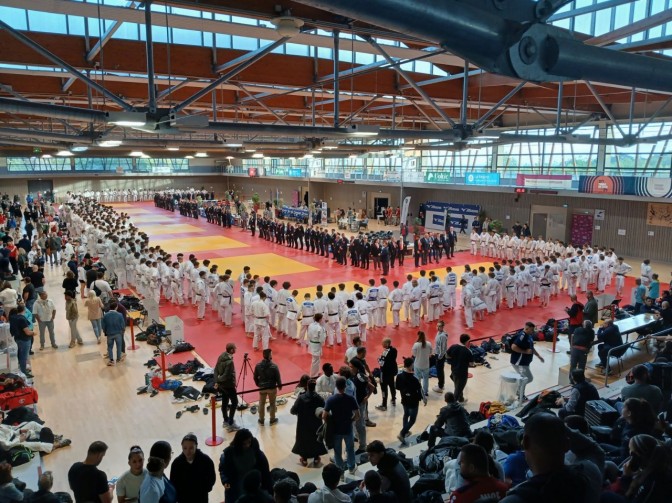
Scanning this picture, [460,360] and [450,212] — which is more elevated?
[450,212]

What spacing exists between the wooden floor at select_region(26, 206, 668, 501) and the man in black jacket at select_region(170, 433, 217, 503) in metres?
1.66

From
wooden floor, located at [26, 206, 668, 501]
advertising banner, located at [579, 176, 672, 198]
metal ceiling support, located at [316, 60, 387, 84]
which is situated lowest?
wooden floor, located at [26, 206, 668, 501]

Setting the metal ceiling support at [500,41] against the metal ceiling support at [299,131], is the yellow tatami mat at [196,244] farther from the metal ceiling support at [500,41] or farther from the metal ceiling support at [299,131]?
the metal ceiling support at [500,41]

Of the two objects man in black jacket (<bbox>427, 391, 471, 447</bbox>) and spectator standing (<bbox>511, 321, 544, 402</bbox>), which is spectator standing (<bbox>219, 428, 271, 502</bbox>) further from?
spectator standing (<bbox>511, 321, 544, 402</bbox>)

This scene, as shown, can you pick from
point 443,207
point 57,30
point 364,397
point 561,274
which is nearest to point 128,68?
point 57,30

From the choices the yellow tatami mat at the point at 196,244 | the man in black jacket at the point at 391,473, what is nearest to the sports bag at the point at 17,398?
the man in black jacket at the point at 391,473

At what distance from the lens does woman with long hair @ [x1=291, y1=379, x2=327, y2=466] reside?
6.84 metres

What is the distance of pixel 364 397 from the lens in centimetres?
→ 758

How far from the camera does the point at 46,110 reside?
6879 millimetres

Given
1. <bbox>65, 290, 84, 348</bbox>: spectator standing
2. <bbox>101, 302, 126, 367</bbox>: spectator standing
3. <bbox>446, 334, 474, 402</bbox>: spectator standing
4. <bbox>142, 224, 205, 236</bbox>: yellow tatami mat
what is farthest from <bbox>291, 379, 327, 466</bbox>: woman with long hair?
<bbox>142, 224, 205, 236</bbox>: yellow tatami mat

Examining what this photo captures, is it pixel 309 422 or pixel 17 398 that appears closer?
pixel 309 422

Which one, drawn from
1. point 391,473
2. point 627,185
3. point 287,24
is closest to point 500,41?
point 391,473

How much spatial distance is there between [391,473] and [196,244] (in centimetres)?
2477

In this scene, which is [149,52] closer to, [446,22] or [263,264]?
[446,22]
